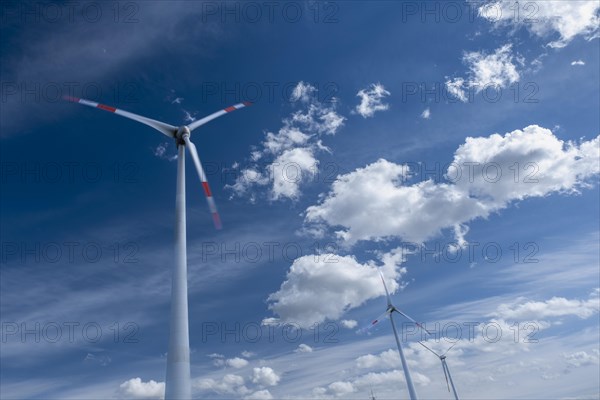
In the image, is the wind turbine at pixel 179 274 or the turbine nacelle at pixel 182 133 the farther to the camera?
the turbine nacelle at pixel 182 133

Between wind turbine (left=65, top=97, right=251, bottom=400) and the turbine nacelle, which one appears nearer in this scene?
wind turbine (left=65, top=97, right=251, bottom=400)

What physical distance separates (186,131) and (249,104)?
43.0ft

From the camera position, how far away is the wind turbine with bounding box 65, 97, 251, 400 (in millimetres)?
32844

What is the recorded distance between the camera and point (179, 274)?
3809cm

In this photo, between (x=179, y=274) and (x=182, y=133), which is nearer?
(x=179, y=274)

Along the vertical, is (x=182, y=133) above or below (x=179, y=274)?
above

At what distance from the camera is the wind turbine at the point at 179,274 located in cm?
3284

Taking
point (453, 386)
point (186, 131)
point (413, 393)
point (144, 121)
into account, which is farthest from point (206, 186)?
point (453, 386)

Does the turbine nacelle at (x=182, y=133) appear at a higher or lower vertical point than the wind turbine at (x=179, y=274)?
higher

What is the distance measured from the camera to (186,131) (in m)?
53.1

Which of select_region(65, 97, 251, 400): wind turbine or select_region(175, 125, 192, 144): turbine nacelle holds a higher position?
select_region(175, 125, 192, 144): turbine nacelle

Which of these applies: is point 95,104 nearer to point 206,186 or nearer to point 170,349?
point 206,186

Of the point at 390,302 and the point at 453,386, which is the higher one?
the point at 390,302

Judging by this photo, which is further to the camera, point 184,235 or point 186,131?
point 186,131
